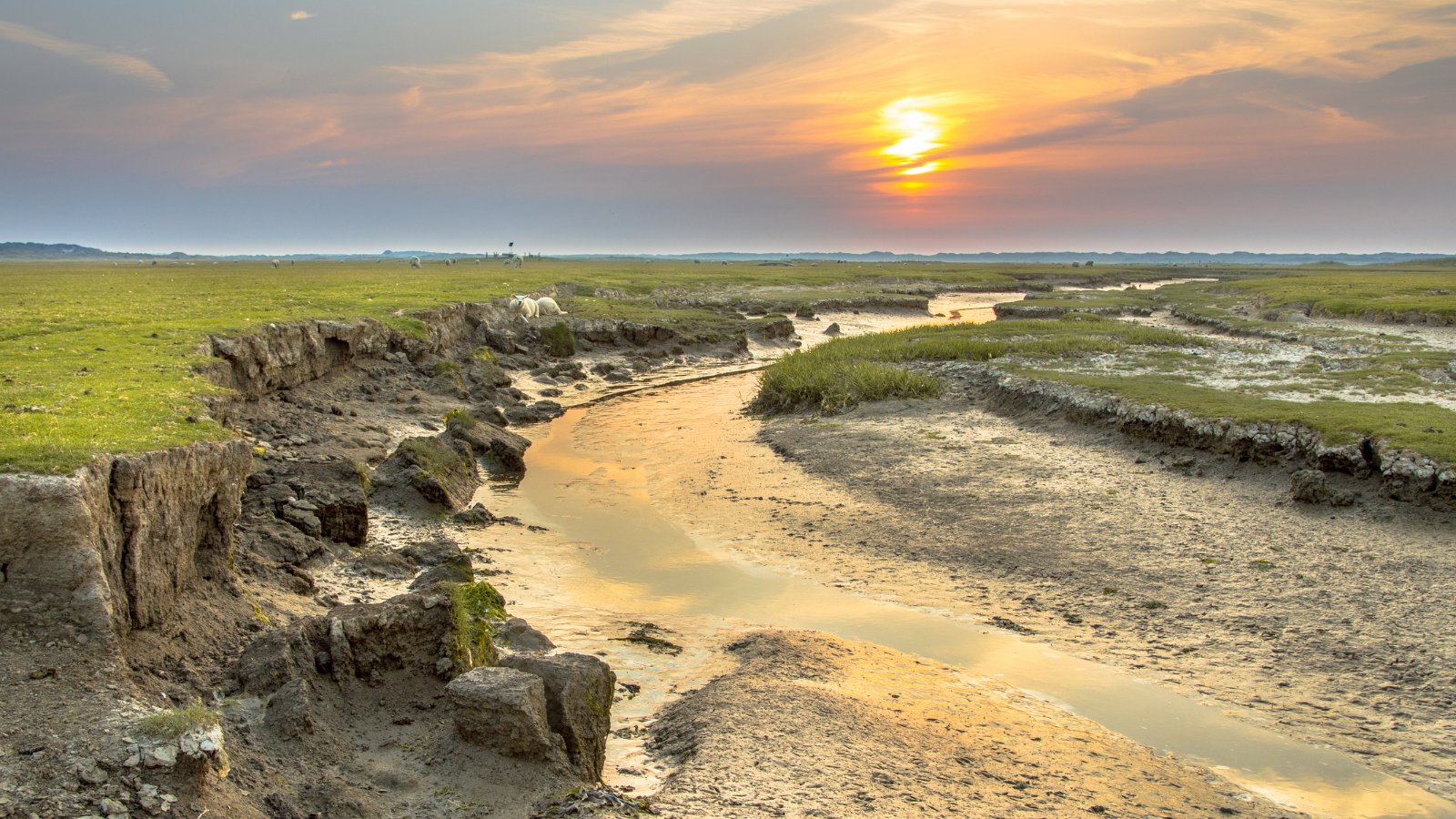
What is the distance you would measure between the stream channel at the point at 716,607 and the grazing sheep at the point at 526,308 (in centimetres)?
1765

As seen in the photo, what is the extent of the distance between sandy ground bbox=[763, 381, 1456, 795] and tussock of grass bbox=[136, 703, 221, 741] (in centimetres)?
854

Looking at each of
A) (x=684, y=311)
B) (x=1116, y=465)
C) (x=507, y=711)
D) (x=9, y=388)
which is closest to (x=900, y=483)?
(x=1116, y=465)

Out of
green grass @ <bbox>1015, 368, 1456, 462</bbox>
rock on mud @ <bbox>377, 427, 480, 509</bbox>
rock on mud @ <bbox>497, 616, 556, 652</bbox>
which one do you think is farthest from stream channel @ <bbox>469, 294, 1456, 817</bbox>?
green grass @ <bbox>1015, 368, 1456, 462</bbox>

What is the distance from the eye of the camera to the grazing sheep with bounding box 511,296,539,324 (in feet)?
127

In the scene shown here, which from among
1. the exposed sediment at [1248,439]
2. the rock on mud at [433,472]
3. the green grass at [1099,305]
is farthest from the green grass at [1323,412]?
the green grass at [1099,305]

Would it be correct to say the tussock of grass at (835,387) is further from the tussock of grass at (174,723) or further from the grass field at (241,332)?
the tussock of grass at (174,723)

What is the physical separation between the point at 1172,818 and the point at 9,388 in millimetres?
14222

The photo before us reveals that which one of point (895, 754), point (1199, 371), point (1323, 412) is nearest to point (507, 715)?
point (895, 754)

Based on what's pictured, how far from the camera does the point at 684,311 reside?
48.4m

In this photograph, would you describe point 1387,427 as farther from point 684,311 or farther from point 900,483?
point 684,311

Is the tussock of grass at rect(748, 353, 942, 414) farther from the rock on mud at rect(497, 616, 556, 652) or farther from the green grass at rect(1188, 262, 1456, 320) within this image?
the green grass at rect(1188, 262, 1456, 320)

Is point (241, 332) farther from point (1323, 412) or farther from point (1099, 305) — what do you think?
point (1099, 305)

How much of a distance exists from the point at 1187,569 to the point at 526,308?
31.2m

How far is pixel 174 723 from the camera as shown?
6078mm
